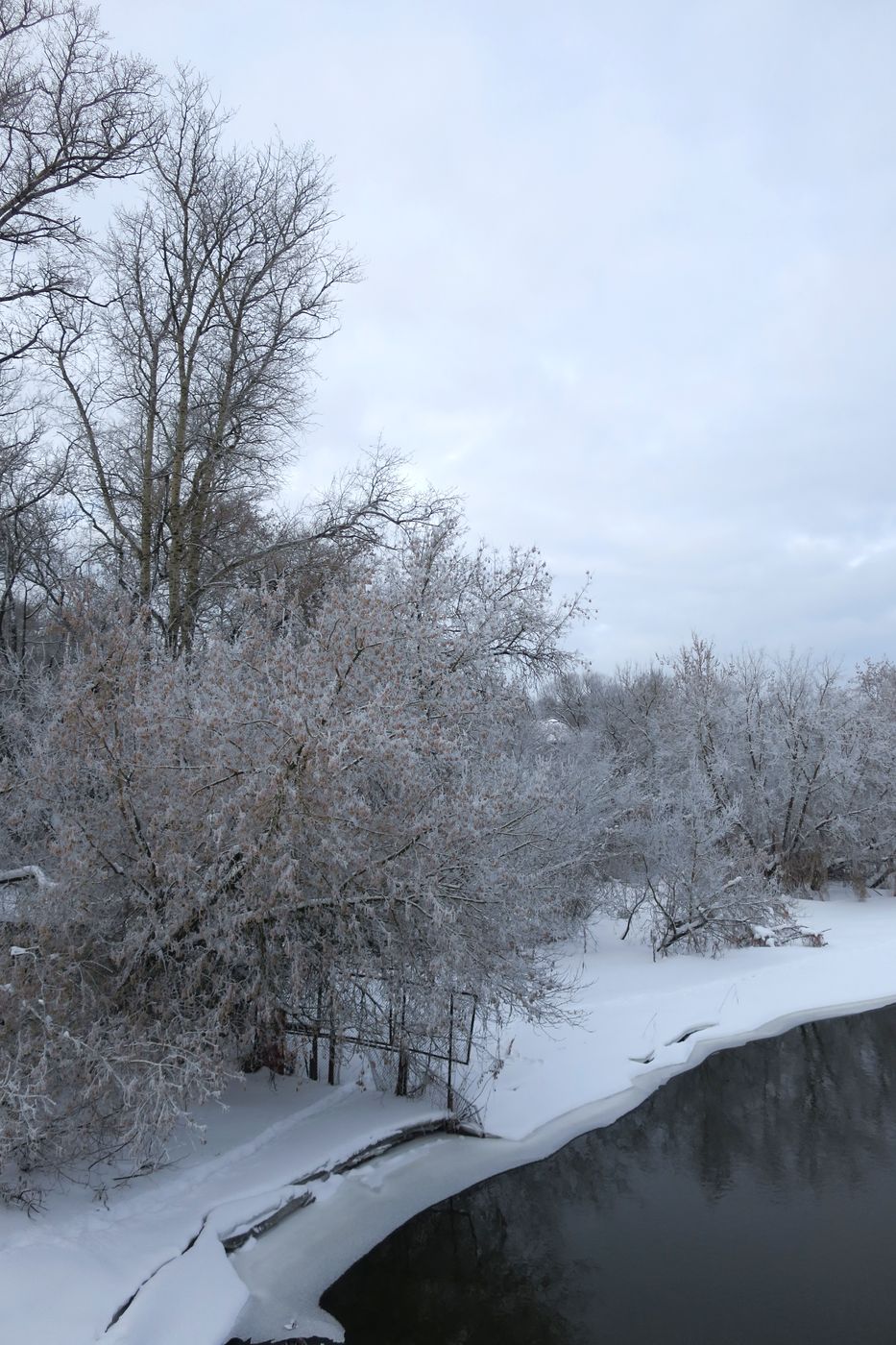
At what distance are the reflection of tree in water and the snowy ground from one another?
0.26 m

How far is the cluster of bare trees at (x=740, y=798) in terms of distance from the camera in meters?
16.5

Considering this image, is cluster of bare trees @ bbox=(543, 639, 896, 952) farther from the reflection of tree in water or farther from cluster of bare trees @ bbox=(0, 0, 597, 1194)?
cluster of bare trees @ bbox=(0, 0, 597, 1194)

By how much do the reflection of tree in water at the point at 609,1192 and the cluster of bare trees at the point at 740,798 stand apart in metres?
4.91

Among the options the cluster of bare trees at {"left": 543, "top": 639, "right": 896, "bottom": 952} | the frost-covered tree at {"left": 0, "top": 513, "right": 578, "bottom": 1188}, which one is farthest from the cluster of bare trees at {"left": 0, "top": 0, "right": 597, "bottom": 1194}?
the cluster of bare trees at {"left": 543, "top": 639, "right": 896, "bottom": 952}

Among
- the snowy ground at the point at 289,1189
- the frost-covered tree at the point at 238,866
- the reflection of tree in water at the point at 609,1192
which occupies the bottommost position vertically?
the reflection of tree in water at the point at 609,1192

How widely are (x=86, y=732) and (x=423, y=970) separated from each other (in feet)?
10.1

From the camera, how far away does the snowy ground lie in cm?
537

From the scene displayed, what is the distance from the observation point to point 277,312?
15344 mm

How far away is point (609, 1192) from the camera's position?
7941mm

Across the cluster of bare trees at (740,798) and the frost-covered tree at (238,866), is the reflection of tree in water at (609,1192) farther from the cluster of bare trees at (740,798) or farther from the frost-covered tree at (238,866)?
the cluster of bare trees at (740,798)

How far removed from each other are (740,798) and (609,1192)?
1626 cm

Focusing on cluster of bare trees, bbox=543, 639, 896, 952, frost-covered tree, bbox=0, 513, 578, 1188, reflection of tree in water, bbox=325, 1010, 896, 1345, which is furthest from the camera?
cluster of bare trees, bbox=543, 639, 896, 952

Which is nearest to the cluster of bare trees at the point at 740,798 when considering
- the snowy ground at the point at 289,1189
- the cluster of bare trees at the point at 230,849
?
the snowy ground at the point at 289,1189

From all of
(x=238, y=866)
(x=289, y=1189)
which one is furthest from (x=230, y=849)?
(x=289, y=1189)
